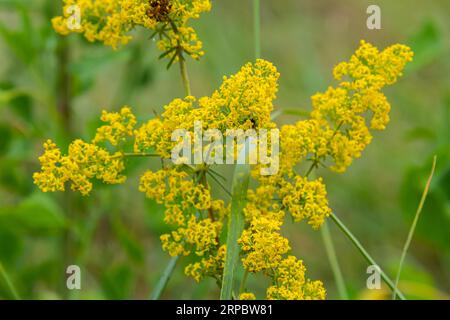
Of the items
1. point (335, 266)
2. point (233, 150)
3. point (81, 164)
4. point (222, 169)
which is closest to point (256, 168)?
point (233, 150)

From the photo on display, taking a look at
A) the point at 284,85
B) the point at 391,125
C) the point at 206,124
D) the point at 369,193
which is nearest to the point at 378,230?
the point at 369,193

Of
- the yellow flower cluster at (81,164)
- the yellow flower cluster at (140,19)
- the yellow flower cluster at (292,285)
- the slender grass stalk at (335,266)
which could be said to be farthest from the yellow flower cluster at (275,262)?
the slender grass stalk at (335,266)

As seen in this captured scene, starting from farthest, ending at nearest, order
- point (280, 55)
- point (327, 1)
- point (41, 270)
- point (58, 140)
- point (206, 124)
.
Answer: point (327, 1) → point (280, 55) → point (41, 270) → point (58, 140) → point (206, 124)

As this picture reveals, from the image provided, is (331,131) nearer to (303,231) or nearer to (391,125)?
(303,231)

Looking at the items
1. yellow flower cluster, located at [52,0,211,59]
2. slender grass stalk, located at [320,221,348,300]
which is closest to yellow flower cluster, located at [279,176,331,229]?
yellow flower cluster, located at [52,0,211,59]

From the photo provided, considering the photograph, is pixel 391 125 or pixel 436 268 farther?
pixel 391 125

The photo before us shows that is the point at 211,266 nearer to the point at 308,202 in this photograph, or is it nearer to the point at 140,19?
the point at 308,202

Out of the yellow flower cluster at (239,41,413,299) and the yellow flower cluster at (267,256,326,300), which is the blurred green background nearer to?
the yellow flower cluster at (239,41,413,299)

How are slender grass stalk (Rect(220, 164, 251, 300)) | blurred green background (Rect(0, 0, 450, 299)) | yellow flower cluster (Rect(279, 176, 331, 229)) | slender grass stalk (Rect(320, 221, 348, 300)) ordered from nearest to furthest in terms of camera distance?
slender grass stalk (Rect(220, 164, 251, 300)) < yellow flower cluster (Rect(279, 176, 331, 229)) < slender grass stalk (Rect(320, 221, 348, 300)) < blurred green background (Rect(0, 0, 450, 299))
